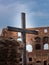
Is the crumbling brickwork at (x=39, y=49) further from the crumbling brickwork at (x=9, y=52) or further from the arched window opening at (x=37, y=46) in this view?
the crumbling brickwork at (x=9, y=52)

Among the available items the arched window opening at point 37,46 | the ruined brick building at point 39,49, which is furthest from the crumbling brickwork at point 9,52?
the arched window opening at point 37,46

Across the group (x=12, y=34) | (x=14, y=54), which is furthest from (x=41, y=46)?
(x=14, y=54)

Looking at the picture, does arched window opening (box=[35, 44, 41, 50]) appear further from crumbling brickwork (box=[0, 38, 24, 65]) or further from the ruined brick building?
crumbling brickwork (box=[0, 38, 24, 65])

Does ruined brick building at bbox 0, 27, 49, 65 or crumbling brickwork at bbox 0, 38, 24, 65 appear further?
ruined brick building at bbox 0, 27, 49, 65

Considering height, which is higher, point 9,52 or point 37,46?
point 9,52

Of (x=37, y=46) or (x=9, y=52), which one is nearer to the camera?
(x=9, y=52)

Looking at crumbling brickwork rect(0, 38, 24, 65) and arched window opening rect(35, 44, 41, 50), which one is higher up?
crumbling brickwork rect(0, 38, 24, 65)

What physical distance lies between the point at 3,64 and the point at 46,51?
1051 inches

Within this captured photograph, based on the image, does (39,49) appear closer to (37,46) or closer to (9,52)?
(37,46)

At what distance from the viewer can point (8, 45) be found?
14.8 feet

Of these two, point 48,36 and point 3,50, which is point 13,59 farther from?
point 48,36

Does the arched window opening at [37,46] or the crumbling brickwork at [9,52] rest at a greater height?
the crumbling brickwork at [9,52]

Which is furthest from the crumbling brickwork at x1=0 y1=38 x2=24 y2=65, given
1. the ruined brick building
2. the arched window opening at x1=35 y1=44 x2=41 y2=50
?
the arched window opening at x1=35 y1=44 x2=41 y2=50

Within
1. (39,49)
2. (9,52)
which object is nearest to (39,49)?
(39,49)
